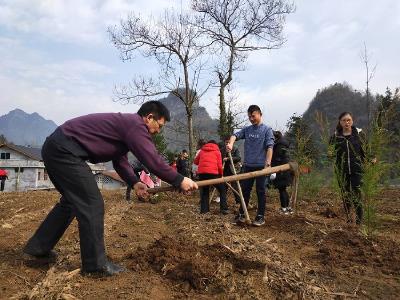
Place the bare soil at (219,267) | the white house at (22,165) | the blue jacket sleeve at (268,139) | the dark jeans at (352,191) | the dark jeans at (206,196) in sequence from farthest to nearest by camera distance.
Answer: the white house at (22,165)
the dark jeans at (206,196)
the blue jacket sleeve at (268,139)
the dark jeans at (352,191)
the bare soil at (219,267)

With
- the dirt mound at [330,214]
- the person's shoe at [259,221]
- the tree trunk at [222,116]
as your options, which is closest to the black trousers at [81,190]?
the person's shoe at [259,221]

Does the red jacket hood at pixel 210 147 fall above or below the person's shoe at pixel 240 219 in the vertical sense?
above

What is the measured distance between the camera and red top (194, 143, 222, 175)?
8.01 m

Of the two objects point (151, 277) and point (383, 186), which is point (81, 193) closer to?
point (151, 277)

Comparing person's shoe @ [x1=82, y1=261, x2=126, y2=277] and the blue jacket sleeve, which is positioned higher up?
the blue jacket sleeve

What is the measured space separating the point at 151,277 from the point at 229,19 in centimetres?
1629

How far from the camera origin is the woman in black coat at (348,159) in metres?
5.96

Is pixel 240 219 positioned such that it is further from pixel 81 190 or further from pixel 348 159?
pixel 81 190

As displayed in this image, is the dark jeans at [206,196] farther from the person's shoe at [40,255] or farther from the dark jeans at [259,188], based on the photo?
the person's shoe at [40,255]

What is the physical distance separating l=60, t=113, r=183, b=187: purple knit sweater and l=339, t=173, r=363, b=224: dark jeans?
306cm

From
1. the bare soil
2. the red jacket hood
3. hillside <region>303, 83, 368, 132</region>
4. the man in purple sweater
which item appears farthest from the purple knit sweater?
hillside <region>303, 83, 368, 132</region>

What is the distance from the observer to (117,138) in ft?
12.0

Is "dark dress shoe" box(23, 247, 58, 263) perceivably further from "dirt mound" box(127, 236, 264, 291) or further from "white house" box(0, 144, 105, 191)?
"white house" box(0, 144, 105, 191)

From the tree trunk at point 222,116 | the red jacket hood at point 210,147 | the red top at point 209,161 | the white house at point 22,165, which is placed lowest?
the white house at point 22,165
